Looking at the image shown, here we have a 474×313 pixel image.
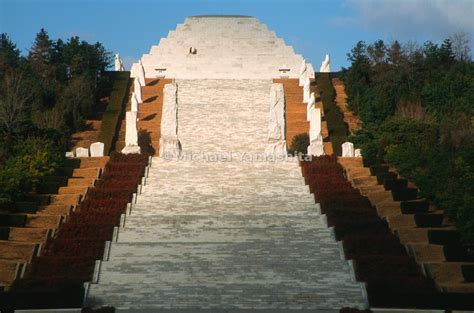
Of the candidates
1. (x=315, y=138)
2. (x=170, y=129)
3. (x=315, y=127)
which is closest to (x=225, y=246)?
(x=170, y=129)

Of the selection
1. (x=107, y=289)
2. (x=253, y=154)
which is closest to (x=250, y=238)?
(x=107, y=289)

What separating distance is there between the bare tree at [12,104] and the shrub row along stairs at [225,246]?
296 inches

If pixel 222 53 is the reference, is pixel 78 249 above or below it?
below

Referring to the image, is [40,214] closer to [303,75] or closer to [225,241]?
[225,241]

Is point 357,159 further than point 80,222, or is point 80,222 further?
point 357,159

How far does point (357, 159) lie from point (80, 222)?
1210cm

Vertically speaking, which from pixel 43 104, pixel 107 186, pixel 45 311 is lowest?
pixel 45 311

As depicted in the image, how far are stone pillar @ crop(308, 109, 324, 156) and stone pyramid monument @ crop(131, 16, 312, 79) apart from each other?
20035 mm

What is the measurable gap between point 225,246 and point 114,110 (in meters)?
24.3

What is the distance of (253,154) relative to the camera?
137 feet

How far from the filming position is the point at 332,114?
50.3 meters

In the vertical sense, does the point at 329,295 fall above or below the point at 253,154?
below

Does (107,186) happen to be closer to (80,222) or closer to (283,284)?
(80,222)

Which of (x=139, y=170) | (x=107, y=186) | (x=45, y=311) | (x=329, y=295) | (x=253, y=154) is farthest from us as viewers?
(x=253, y=154)
